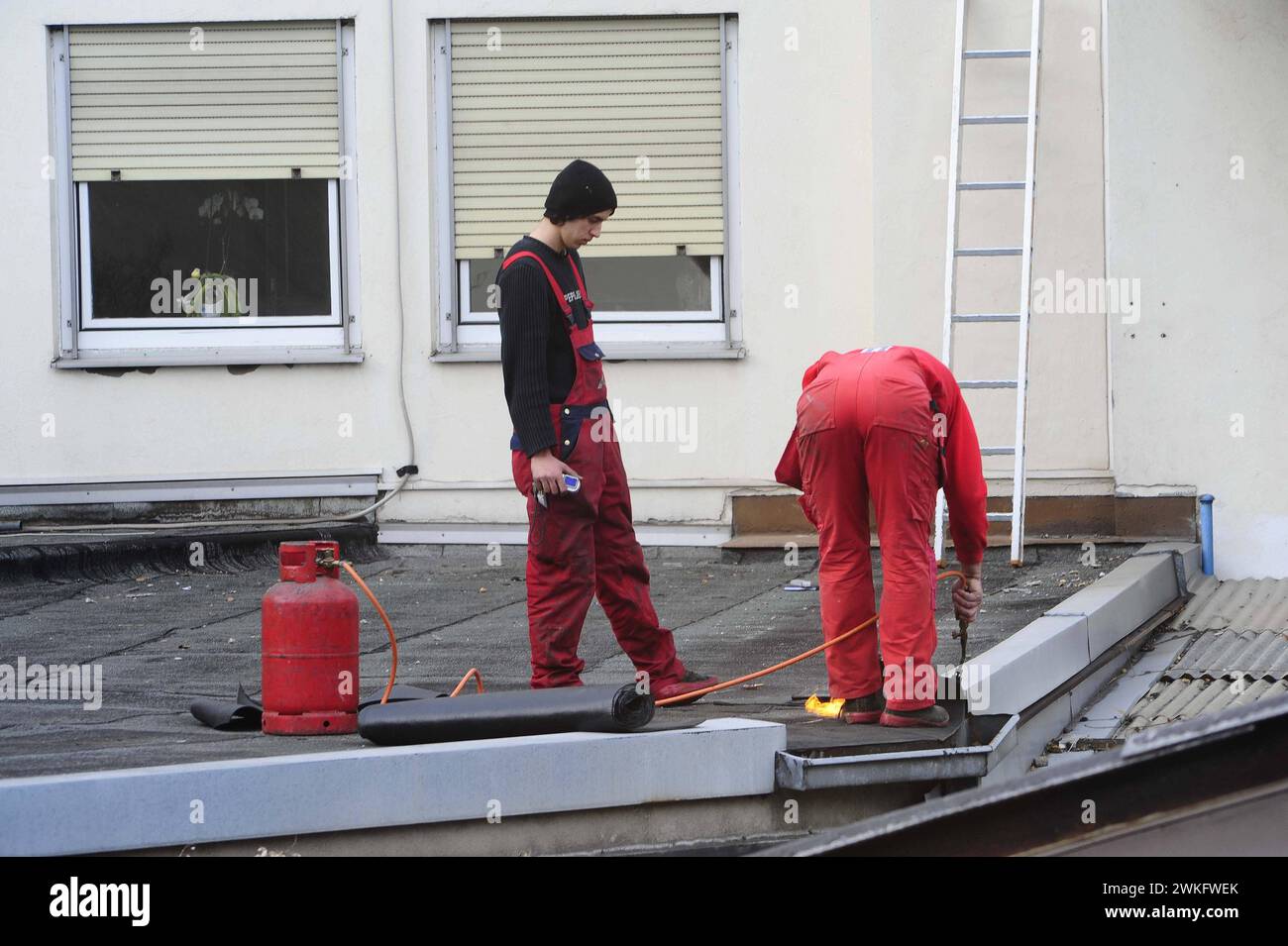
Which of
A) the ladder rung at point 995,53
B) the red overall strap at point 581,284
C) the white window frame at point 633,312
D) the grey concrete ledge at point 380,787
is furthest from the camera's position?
the white window frame at point 633,312

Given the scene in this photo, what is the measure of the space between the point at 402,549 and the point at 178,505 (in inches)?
54.8

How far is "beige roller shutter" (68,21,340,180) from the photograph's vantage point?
971 centimetres

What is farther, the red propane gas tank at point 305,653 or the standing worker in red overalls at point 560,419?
the standing worker in red overalls at point 560,419

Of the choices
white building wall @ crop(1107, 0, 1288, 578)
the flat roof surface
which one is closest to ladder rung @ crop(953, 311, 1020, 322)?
white building wall @ crop(1107, 0, 1288, 578)

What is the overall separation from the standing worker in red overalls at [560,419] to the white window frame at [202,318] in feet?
15.9

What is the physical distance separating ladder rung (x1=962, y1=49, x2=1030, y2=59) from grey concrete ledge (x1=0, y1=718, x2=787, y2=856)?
5650 millimetres

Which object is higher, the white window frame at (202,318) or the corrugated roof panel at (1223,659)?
the white window frame at (202,318)

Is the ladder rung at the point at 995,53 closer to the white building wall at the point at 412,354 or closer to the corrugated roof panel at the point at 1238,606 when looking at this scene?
the white building wall at the point at 412,354

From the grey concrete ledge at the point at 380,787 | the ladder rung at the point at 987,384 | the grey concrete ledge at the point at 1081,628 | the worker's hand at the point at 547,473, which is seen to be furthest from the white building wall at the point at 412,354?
the grey concrete ledge at the point at 380,787

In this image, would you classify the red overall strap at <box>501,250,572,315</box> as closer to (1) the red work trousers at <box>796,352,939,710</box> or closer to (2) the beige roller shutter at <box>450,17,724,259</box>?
(1) the red work trousers at <box>796,352,939,710</box>

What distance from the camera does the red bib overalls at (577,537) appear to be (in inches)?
195

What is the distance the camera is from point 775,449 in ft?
31.4
